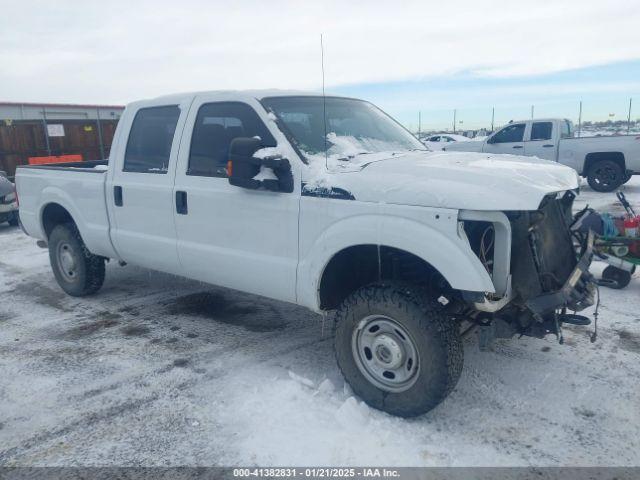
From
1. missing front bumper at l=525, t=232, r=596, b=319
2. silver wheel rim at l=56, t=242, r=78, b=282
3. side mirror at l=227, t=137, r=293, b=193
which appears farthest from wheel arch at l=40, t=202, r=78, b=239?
missing front bumper at l=525, t=232, r=596, b=319

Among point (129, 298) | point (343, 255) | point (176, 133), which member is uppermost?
point (176, 133)

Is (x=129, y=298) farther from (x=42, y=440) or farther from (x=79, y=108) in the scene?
(x=79, y=108)

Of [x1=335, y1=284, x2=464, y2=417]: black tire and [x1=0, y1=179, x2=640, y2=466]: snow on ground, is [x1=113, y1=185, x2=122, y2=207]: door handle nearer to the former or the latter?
[x1=0, y1=179, x2=640, y2=466]: snow on ground

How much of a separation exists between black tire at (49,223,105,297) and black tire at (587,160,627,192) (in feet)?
38.7

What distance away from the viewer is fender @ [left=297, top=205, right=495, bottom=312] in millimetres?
2781

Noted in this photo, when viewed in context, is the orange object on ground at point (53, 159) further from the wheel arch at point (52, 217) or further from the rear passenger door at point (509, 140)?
the rear passenger door at point (509, 140)

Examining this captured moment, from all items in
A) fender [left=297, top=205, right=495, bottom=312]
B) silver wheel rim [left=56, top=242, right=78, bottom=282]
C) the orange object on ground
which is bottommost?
silver wheel rim [left=56, top=242, right=78, bottom=282]

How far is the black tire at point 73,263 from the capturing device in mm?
5582

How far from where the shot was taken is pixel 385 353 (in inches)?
127

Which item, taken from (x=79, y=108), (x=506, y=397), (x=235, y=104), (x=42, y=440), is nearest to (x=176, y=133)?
(x=235, y=104)

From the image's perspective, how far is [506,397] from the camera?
137 inches

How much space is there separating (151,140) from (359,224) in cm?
241

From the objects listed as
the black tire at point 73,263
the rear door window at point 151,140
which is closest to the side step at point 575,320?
the rear door window at point 151,140

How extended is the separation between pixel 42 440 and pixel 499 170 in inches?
123
